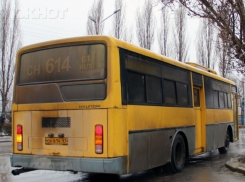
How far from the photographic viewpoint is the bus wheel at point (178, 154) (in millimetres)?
8875

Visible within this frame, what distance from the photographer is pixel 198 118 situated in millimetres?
10883

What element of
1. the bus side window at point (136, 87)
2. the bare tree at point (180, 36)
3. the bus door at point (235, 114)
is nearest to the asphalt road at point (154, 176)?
the bus side window at point (136, 87)

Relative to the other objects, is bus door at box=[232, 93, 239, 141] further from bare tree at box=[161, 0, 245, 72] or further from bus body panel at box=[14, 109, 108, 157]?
bus body panel at box=[14, 109, 108, 157]

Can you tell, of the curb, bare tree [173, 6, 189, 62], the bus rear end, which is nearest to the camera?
the bus rear end

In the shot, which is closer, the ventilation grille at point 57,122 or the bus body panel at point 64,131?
the bus body panel at point 64,131

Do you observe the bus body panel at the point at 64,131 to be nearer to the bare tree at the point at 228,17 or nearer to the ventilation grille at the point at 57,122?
the ventilation grille at the point at 57,122

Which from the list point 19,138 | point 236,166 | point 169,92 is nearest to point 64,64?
point 19,138

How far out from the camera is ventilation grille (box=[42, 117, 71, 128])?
6977 mm

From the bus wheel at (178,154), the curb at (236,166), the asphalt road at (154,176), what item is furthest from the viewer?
the curb at (236,166)

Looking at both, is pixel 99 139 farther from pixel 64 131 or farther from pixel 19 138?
pixel 19 138

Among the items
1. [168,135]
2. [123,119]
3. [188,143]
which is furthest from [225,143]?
[123,119]

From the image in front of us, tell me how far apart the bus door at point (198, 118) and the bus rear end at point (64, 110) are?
4.51 meters

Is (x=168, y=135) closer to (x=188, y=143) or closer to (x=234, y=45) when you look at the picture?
(x=188, y=143)

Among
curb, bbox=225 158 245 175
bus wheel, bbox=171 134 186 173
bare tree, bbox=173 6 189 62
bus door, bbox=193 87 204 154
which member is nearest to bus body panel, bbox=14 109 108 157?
bus wheel, bbox=171 134 186 173
